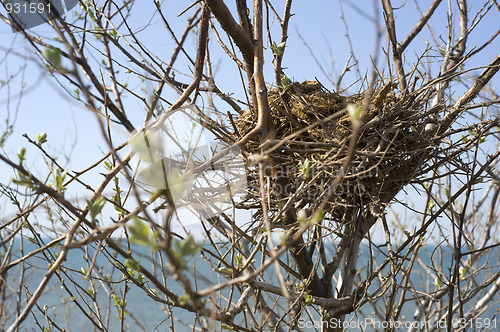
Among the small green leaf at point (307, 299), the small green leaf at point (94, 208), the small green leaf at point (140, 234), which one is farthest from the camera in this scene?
the small green leaf at point (307, 299)

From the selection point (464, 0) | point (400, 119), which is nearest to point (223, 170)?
point (400, 119)

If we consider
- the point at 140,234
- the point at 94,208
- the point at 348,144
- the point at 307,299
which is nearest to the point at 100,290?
the point at 307,299

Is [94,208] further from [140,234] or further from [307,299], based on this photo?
[307,299]

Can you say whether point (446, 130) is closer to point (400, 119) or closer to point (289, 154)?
point (400, 119)

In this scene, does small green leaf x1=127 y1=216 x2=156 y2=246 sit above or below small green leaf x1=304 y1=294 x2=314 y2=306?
below

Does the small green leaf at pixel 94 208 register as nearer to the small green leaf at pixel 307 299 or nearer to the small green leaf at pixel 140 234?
the small green leaf at pixel 140 234

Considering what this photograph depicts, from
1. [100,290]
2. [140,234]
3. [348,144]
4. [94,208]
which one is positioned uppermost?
[100,290]

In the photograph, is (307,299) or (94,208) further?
(307,299)

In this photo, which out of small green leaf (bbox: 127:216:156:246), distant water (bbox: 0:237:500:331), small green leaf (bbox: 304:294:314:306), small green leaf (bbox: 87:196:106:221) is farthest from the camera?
distant water (bbox: 0:237:500:331)

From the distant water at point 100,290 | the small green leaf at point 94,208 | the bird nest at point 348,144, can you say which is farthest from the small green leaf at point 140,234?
the bird nest at point 348,144

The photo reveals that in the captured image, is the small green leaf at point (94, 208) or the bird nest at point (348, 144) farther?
the bird nest at point (348, 144)

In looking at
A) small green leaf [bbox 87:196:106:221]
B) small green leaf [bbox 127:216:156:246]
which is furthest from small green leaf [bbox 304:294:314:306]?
small green leaf [bbox 127:216:156:246]

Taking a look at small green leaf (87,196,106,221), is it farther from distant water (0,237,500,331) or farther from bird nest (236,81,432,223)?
bird nest (236,81,432,223)

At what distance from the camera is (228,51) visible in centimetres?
143
